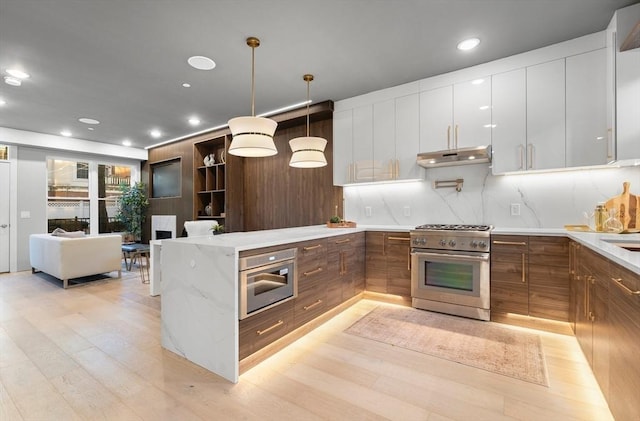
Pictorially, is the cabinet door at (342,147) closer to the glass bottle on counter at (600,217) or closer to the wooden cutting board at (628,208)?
the glass bottle on counter at (600,217)

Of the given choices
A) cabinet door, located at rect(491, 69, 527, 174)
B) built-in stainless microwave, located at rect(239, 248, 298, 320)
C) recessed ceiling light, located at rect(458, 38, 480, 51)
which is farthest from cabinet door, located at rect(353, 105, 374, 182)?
built-in stainless microwave, located at rect(239, 248, 298, 320)

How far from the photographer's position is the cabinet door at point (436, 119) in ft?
10.8

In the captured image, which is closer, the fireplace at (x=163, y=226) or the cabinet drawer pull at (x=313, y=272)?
the cabinet drawer pull at (x=313, y=272)

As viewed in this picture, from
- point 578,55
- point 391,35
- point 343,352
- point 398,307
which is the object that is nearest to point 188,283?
point 343,352

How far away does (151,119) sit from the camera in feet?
16.1

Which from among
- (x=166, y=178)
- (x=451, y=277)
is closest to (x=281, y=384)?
(x=451, y=277)

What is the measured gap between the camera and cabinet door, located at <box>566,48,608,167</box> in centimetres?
255

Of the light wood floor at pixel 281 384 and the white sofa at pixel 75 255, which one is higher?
the white sofa at pixel 75 255

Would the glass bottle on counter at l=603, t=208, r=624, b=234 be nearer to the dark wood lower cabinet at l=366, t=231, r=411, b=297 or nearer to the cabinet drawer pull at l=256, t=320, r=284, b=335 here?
the dark wood lower cabinet at l=366, t=231, r=411, b=297

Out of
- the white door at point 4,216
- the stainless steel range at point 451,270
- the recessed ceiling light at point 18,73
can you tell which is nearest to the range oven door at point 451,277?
the stainless steel range at point 451,270

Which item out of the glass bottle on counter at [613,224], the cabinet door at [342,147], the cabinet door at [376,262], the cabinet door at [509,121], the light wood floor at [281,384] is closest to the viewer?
the light wood floor at [281,384]

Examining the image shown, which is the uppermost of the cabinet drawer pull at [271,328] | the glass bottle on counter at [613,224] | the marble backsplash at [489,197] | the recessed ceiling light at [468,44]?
the recessed ceiling light at [468,44]

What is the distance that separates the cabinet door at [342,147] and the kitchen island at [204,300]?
188 centimetres

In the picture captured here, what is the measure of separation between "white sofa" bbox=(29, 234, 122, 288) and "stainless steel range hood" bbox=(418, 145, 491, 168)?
4891mm
